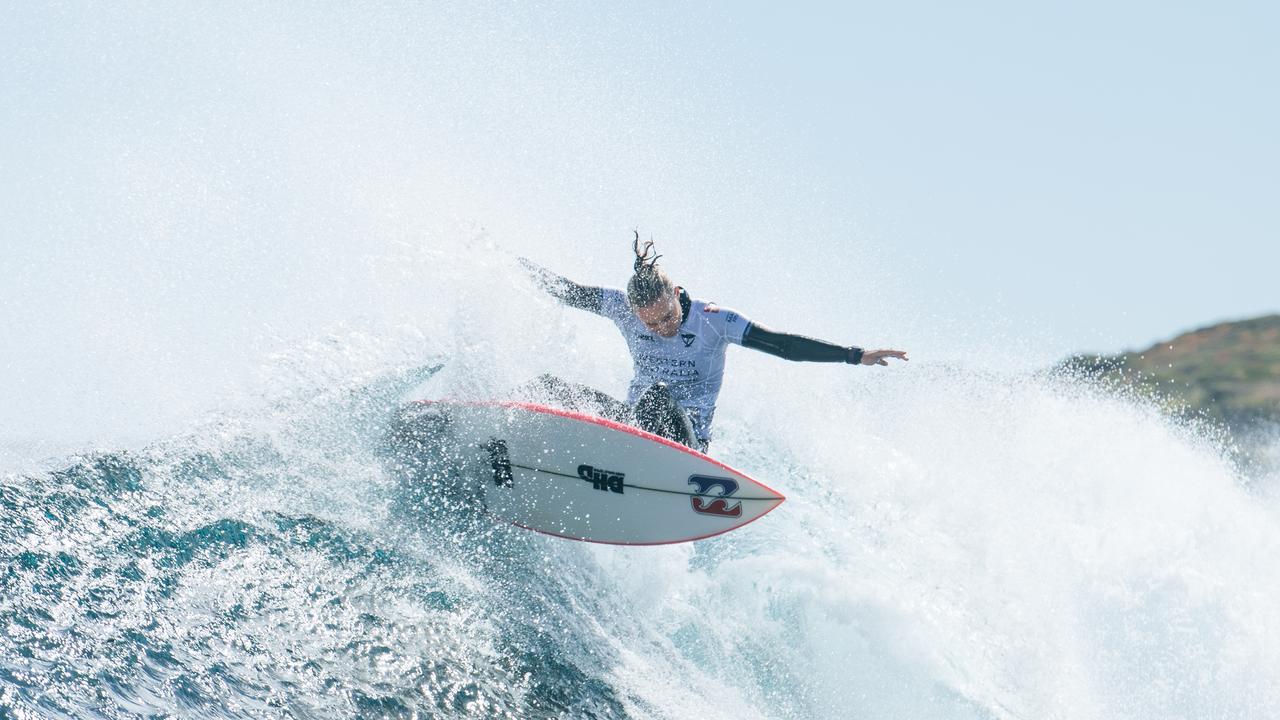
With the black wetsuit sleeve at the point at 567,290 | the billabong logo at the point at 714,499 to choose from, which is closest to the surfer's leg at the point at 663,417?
the billabong logo at the point at 714,499

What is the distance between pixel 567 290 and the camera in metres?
8.09

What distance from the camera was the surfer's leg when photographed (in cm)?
725

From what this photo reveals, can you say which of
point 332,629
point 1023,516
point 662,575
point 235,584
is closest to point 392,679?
point 332,629

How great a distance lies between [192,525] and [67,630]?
4.61 feet

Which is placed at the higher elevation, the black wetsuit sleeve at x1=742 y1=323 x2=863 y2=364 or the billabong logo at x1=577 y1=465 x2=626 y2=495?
the black wetsuit sleeve at x1=742 y1=323 x2=863 y2=364

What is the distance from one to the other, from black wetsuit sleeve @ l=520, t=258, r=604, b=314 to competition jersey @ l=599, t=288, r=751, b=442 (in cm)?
7

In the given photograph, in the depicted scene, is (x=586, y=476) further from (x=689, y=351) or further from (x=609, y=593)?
(x=689, y=351)

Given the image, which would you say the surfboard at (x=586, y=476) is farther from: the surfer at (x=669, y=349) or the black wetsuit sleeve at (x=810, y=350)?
the black wetsuit sleeve at (x=810, y=350)

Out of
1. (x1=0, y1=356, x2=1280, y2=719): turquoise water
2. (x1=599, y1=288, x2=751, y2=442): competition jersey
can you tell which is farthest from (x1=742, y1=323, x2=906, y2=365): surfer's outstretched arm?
(x1=0, y1=356, x2=1280, y2=719): turquoise water

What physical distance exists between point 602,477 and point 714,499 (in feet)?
2.84

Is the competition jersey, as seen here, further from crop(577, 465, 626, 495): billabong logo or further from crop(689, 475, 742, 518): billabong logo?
crop(689, 475, 742, 518): billabong logo

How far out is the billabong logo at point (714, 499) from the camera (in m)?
6.99

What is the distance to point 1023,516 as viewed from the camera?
10.9 meters

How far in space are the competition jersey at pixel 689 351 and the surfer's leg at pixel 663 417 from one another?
27 cm
